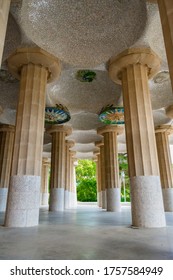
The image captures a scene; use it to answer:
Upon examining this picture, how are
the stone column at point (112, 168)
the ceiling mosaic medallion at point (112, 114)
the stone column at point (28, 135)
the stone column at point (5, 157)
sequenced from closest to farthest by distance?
the stone column at point (28, 135) < the ceiling mosaic medallion at point (112, 114) < the stone column at point (112, 168) < the stone column at point (5, 157)

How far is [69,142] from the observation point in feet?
70.6

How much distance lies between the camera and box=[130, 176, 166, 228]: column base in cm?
673

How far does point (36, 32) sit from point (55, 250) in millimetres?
6756

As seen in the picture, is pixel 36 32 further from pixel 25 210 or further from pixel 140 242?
pixel 140 242

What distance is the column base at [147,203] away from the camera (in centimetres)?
673

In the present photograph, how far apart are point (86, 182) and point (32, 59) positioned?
112 feet

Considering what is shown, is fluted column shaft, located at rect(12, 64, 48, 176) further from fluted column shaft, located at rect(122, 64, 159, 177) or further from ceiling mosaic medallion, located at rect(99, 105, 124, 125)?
ceiling mosaic medallion, located at rect(99, 105, 124, 125)

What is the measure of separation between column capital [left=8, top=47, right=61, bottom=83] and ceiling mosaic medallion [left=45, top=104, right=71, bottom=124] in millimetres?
4320

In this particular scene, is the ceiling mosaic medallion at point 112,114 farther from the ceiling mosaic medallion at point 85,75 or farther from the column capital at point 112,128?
the ceiling mosaic medallion at point 85,75

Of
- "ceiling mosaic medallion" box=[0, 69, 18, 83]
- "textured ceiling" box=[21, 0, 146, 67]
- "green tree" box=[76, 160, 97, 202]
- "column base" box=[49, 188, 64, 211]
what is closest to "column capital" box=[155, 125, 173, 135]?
"column base" box=[49, 188, 64, 211]

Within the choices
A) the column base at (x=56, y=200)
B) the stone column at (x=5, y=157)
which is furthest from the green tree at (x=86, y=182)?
the stone column at (x=5, y=157)

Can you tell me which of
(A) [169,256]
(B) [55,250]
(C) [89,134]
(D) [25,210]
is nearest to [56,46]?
(D) [25,210]

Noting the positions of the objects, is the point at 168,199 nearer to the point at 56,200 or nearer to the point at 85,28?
the point at 56,200

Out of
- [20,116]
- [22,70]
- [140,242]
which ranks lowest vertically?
[140,242]
